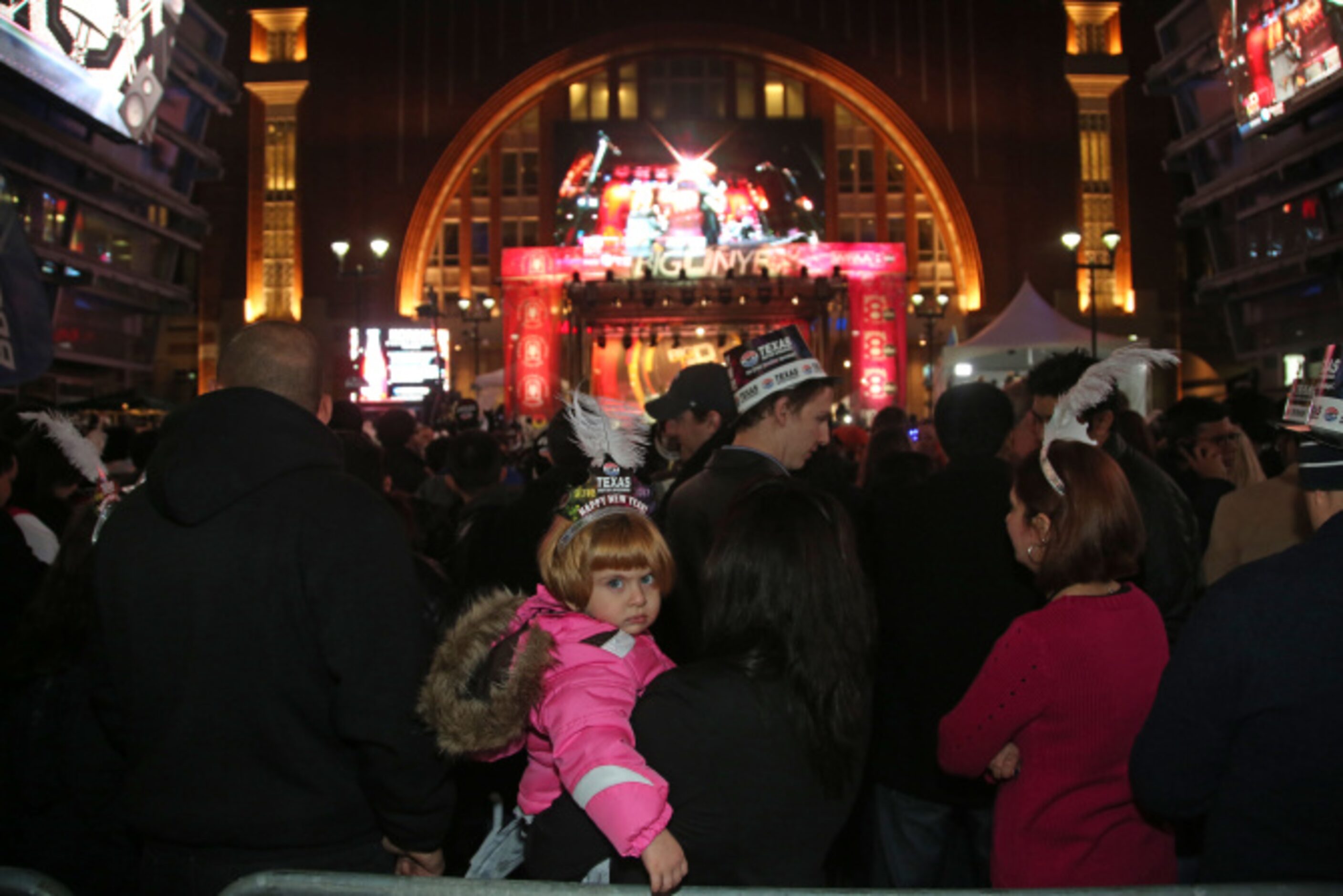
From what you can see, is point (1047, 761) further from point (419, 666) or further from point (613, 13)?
point (613, 13)

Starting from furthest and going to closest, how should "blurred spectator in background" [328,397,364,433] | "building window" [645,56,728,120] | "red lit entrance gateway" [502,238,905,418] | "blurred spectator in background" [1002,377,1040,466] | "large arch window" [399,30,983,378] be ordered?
1. "building window" [645,56,728,120]
2. "large arch window" [399,30,983,378]
3. "red lit entrance gateway" [502,238,905,418]
4. "blurred spectator in background" [328,397,364,433]
5. "blurred spectator in background" [1002,377,1040,466]

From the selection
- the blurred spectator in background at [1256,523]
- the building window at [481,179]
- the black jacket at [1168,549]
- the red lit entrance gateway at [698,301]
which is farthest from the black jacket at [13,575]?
the building window at [481,179]

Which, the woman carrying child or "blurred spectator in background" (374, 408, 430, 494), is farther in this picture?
"blurred spectator in background" (374, 408, 430, 494)

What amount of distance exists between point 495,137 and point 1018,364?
25166 millimetres

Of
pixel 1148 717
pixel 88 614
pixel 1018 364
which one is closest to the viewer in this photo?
pixel 1148 717

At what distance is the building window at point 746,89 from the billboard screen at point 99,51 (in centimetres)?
2179

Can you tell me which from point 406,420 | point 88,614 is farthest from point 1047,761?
point 406,420

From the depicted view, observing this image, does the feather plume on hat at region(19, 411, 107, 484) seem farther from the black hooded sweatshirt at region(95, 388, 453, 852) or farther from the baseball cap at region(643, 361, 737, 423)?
the baseball cap at region(643, 361, 737, 423)

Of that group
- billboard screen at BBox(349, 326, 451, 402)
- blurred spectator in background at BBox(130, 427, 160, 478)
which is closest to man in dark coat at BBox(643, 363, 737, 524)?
blurred spectator in background at BBox(130, 427, 160, 478)

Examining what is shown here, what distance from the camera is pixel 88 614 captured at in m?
3.15

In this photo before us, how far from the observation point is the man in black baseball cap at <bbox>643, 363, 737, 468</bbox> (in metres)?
4.93

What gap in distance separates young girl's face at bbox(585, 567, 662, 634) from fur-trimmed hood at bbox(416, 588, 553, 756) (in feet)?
0.89

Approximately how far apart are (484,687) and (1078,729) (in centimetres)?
154

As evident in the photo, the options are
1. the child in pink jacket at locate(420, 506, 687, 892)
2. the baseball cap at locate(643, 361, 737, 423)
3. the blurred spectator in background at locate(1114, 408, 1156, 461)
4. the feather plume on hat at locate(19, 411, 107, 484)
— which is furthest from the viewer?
the blurred spectator in background at locate(1114, 408, 1156, 461)
